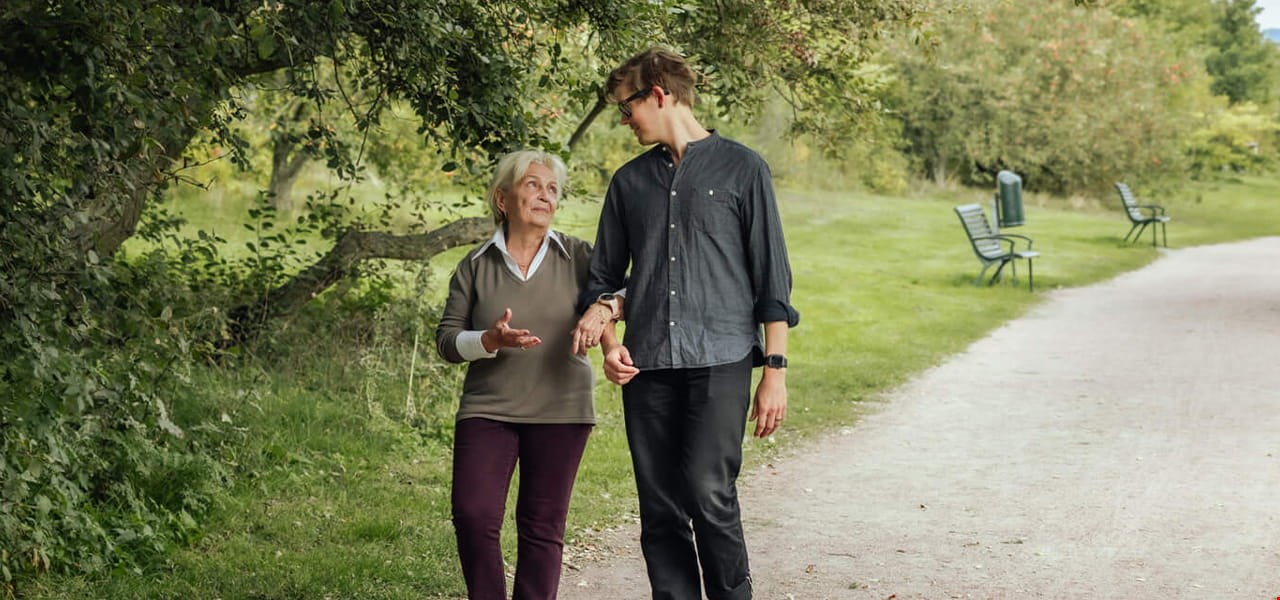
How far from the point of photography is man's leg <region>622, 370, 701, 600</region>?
14.4ft

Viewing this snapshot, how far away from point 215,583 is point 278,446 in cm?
222

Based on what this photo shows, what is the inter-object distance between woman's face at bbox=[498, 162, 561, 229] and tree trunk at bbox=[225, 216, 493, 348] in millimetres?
6148

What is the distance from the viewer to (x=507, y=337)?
420cm

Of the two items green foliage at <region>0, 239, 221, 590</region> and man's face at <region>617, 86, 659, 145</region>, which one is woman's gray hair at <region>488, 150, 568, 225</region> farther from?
green foliage at <region>0, 239, 221, 590</region>

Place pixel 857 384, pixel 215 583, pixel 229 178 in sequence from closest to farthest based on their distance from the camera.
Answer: pixel 215 583 < pixel 857 384 < pixel 229 178

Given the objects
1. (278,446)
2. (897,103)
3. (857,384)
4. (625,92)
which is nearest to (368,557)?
(278,446)

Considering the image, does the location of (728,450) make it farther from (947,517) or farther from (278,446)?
(278,446)

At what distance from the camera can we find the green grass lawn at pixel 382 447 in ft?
19.3

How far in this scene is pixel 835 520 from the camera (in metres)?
7.18

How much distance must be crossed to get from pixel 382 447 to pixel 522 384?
13.9 feet

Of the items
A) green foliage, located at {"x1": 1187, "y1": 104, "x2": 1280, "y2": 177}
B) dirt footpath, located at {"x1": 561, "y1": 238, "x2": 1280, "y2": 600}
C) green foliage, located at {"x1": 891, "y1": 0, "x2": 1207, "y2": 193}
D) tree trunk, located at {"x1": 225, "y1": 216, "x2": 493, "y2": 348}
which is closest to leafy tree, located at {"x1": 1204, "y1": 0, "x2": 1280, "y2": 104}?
green foliage, located at {"x1": 1187, "y1": 104, "x2": 1280, "y2": 177}

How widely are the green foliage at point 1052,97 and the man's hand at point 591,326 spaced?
117 ft

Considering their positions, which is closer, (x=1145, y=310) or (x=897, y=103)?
(x=1145, y=310)

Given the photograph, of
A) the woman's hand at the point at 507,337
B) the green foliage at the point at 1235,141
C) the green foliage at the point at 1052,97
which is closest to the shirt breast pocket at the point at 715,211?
the woman's hand at the point at 507,337
